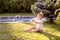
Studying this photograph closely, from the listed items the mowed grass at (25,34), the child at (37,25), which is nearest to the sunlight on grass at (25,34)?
the mowed grass at (25,34)

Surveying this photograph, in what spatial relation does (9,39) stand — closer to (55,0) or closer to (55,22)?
(55,22)

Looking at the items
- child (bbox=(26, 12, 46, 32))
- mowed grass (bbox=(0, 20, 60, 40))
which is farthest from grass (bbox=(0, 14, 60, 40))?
child (bbox=(26, 12, 46, 32))

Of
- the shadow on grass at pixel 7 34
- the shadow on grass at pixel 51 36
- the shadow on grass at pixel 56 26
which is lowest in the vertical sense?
the shadow on grass at pixel 56 26

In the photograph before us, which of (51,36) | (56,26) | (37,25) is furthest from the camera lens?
(56,26)

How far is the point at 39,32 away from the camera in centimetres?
392

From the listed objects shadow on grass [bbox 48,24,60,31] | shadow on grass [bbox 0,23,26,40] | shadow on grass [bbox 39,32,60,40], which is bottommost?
shadow on grass [bbox 48,24,60,31]

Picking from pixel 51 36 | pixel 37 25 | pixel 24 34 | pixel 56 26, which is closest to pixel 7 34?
pixel 24 34

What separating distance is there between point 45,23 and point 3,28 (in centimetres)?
125

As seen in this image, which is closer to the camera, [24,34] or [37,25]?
[24,34]

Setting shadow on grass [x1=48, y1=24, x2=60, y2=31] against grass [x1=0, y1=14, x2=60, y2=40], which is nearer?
grass [x1=0, y1=14, x2=60, y2=40]

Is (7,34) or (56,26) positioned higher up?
(7,34)

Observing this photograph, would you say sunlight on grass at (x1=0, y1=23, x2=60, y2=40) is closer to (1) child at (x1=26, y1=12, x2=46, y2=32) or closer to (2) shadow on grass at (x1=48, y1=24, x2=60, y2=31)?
(2) shadow on grass at (x1=48, y1=24, x2=60, y2=31)

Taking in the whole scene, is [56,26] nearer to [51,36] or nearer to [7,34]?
[51,36]

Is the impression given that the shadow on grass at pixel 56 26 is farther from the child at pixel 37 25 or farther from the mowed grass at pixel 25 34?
the child at pixel 37 25
